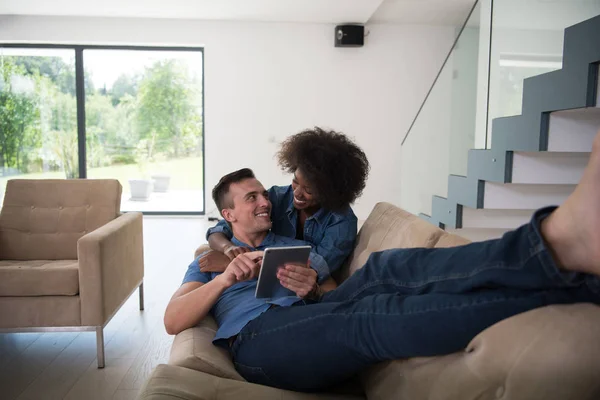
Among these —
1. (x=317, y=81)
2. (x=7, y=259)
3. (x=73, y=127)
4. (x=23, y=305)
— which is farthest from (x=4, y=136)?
(x=23, y=305)

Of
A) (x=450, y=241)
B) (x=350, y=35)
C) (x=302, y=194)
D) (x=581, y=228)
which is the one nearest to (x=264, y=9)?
(x=350, y=35)

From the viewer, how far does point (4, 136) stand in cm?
689

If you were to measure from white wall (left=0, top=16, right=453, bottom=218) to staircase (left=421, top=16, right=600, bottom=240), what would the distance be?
10.2 feet

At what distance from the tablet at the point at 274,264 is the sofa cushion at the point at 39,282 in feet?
4.25

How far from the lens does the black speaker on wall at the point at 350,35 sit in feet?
21.7

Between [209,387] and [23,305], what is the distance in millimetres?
1554

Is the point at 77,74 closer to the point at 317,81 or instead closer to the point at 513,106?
the point at 317,81

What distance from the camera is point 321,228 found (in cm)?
206

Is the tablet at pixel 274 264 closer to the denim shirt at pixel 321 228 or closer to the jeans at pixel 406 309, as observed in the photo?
the jeans at pixel 406 309

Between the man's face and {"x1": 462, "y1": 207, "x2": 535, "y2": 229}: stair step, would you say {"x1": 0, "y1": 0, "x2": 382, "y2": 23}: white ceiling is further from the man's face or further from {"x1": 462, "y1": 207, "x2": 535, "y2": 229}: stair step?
the man's face

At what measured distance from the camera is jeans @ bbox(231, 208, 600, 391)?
103 cm

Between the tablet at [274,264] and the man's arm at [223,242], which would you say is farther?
the man's arm at [223,242]

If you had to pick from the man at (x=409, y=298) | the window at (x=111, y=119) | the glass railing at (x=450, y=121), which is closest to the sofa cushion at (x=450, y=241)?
the man at (x=409, y=298)

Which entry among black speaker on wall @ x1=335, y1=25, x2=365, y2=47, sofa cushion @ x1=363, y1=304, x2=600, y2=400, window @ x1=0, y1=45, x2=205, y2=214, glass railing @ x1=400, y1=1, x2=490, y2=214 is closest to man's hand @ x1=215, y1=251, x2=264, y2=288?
sofa cushion @ x1=363, y1=304, x2=600, y2=400
